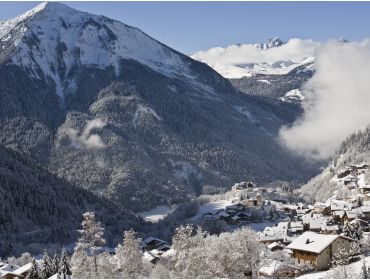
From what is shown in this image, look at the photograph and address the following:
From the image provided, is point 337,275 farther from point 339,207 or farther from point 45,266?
point 339,207

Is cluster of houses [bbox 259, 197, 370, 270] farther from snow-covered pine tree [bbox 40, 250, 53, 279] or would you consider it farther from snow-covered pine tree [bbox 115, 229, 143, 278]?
snow-covered pine tree [bbox 40, 250, 53, 279]

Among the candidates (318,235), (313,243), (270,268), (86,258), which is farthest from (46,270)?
(318,235)

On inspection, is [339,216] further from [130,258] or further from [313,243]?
[130,258]

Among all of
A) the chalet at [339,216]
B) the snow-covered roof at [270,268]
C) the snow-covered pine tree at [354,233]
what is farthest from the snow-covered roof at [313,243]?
the chalet at [339,216]

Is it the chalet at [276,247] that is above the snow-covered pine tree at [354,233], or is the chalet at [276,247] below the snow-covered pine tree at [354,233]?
below

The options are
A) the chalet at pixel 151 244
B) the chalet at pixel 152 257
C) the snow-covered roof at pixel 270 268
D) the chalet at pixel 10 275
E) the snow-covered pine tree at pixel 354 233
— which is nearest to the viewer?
the snow-covered roof at pixel 270 268

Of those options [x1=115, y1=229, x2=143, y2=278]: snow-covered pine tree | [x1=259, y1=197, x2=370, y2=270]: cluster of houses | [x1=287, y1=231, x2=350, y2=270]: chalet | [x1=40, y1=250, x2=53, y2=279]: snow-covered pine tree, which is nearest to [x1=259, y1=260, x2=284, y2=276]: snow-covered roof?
[x1=287, y1=231, x2=350, y2=270]: chalet

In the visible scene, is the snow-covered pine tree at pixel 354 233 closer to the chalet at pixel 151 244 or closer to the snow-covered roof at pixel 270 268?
the snow-covered roof at pixel 270 268

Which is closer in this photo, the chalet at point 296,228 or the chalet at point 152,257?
Answer: the chalet at point 152,257

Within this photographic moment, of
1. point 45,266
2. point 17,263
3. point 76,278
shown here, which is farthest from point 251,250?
point 17,263
